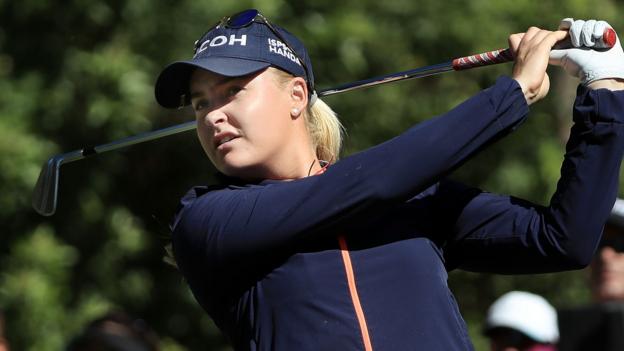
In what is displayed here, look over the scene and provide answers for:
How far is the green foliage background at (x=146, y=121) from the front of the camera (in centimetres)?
630

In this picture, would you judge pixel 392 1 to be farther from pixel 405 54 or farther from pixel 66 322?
pixel 66 322

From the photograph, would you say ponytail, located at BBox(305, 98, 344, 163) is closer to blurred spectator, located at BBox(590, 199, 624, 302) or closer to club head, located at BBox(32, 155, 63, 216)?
club head, located at BBox(32, 155, 63, 216)

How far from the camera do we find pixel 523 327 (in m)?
4.80

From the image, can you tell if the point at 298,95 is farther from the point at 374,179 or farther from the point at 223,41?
the point at 374,179

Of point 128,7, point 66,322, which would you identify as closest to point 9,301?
point 66,322

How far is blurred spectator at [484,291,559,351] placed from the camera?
478cm

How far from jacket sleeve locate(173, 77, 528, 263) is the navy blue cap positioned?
31 centimetres

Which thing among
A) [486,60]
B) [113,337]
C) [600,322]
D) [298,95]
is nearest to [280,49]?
[298,95]

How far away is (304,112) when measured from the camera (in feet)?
9.56

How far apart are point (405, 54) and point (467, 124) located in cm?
439

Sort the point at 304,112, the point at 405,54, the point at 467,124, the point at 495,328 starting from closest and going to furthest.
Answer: the point at 467,124 < the point at 304,112 < the point at 495,328 < the point at 405,54

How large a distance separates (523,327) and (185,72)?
2348mm

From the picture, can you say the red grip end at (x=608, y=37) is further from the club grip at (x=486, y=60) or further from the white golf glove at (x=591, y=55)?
the club grip at (x=486, y=60)

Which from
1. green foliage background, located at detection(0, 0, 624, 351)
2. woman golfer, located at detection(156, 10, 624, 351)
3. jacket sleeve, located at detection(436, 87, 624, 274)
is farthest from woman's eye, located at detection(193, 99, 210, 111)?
green foliage background, located at detection(0, 0, 624, 351)
